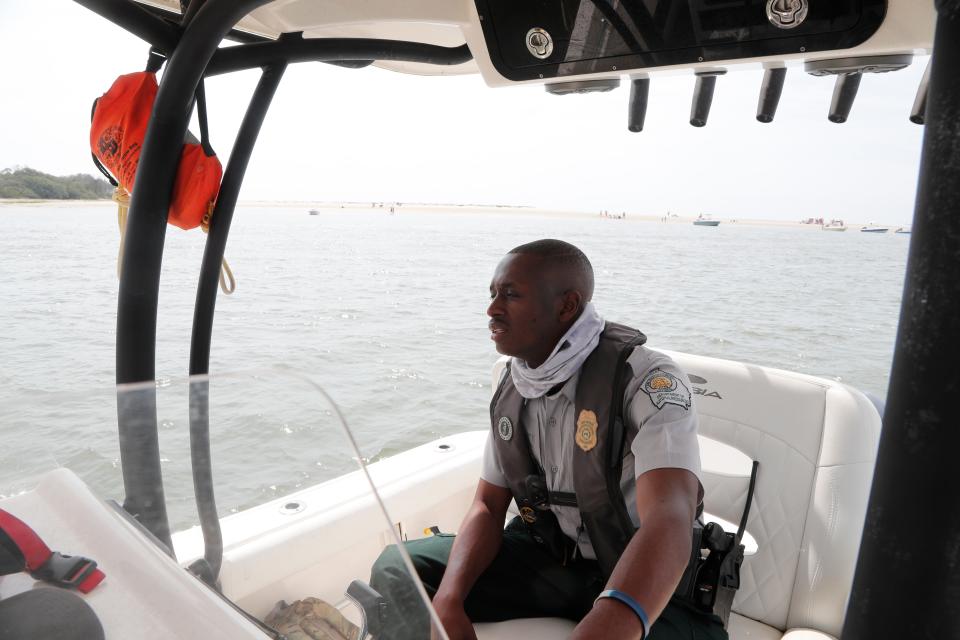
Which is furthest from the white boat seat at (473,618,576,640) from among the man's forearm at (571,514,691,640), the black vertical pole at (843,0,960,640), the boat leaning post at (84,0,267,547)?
the black vertical pole at (843,0,960,640)

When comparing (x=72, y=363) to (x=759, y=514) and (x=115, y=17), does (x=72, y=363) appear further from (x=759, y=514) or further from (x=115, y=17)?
(x=759, y=514)

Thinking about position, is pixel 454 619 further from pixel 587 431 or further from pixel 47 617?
pixel 47 617

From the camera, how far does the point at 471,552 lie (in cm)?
162

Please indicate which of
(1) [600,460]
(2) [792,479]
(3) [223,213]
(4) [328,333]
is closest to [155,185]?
(3) [223,213]

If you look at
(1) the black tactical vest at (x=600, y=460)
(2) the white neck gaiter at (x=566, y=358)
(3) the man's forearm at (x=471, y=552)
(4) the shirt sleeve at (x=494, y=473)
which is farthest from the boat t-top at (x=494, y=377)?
(2) the white neck gaiter at (x=566, y=358)

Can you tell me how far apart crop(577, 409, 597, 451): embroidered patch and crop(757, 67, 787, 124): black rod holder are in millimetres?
685

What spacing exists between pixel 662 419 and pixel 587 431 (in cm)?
17

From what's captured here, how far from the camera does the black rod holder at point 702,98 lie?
1204 millimetres

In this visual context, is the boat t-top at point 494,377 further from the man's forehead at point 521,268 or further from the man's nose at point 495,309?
the man's nose at point 495,309

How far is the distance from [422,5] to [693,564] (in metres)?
1.24

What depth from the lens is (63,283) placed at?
13375mm

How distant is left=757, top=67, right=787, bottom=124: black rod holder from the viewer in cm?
116

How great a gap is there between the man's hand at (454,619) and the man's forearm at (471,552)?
1 cm

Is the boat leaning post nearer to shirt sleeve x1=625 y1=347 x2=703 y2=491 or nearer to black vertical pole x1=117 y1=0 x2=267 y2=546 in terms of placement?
black vertical pole x1=117 y1=0 x2=267 y2=546
